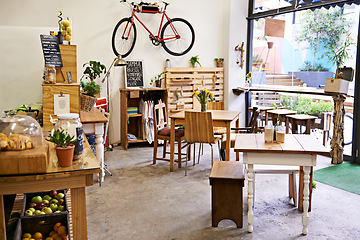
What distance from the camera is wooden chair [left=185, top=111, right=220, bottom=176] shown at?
4.54m

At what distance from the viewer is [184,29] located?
22.8ft

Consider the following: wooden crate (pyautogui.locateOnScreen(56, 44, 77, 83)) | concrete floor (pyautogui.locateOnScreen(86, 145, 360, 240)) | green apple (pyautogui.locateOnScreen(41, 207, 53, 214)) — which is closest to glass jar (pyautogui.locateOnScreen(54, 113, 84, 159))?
green apple (pyautogui.locateOnScreen(41, 207, 53, 214))

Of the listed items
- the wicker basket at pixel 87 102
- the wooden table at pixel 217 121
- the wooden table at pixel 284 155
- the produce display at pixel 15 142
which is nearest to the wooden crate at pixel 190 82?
the wooden table at pixel 217 121

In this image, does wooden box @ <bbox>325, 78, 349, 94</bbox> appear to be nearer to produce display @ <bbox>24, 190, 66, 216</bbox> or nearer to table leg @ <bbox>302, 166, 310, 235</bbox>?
table leg @ <bbox>302, 166, 310, 235</bbox>

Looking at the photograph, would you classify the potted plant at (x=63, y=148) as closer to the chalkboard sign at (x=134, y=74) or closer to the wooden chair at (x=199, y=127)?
the wooden chair at (x=199, y=127)

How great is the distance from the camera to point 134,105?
6695 mm

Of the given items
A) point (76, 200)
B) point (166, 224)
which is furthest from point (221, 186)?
point (76, 200)

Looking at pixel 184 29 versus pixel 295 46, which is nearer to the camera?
pixel 295 46

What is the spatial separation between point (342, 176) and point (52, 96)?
3775mm

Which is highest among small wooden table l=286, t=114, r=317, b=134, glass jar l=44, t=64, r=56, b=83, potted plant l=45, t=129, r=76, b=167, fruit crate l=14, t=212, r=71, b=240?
glass jar l=44, t=64, r=56, b=83

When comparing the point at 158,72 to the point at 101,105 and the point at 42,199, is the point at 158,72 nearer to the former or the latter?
the point at 101,105

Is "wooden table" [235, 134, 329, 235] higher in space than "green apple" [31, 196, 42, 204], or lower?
higher

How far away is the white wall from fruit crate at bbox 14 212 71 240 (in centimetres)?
312

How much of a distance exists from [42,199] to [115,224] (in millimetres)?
783
